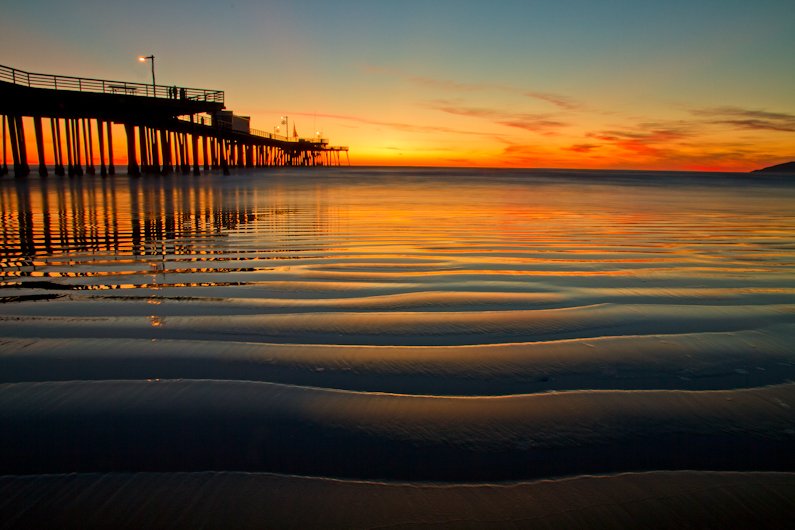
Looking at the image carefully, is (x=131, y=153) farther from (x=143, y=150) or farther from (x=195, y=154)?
(x=195, y=154)

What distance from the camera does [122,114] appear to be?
1215 inches

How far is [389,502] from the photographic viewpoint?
3.94ft

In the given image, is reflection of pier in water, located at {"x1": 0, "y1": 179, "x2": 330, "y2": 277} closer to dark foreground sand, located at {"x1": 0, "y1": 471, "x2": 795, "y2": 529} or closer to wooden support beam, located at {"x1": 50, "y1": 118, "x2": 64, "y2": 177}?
dark foreground sand, located at {"x1": 0, "y1": 471, "x2": 795, "y2": 529}

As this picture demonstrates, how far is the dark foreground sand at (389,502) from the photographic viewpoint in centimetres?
114

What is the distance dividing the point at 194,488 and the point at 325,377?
2.38 feet

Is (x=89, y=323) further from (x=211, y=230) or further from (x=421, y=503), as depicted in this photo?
(x=211, y=230)

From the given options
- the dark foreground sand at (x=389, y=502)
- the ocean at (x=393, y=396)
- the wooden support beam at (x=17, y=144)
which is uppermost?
the wooden support beam at (x=17, y=144)

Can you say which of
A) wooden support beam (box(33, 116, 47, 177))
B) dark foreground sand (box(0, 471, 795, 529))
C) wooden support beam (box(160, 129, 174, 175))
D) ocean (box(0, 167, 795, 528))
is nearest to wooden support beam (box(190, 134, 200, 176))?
wooden support beam (box(160, 129, 174, 175))

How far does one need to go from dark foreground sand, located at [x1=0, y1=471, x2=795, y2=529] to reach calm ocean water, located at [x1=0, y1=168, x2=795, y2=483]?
0.19ft

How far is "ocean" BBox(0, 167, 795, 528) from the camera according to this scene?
1.23 m

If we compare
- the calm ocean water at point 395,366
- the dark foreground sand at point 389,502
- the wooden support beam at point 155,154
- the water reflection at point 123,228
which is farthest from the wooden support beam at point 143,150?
the dark foreground sand at point 389,502

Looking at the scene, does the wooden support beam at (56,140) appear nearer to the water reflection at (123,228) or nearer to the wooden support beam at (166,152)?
the wooden support beam at (166,152)

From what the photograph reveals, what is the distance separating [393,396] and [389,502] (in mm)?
586

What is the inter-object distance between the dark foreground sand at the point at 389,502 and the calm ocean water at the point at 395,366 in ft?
0.19
